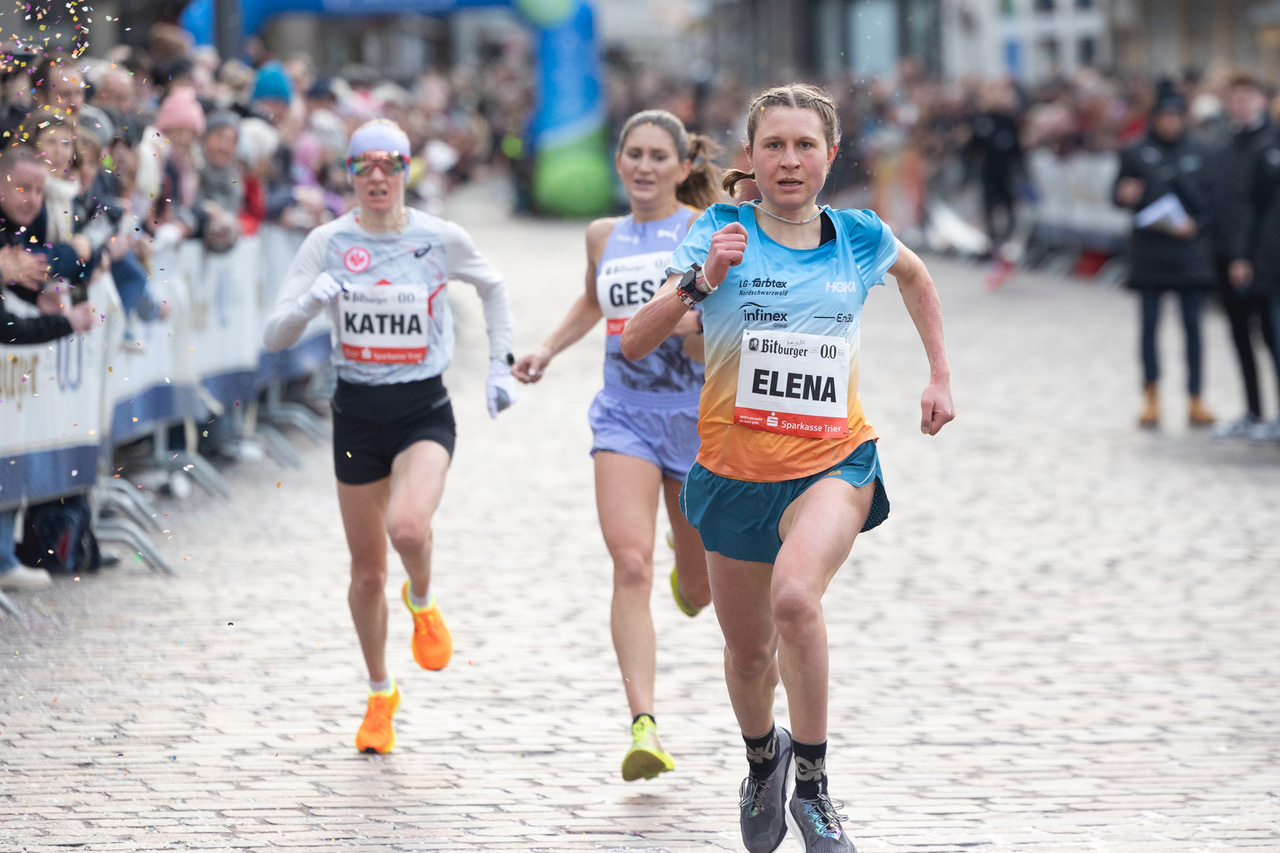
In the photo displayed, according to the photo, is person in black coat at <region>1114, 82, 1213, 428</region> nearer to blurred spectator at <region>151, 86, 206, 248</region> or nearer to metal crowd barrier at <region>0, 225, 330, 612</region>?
metal crowd barrier at <region>0, 225, 330, 612</region>

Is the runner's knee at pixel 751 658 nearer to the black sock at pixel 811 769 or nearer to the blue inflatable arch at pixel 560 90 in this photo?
the black sock at pixel 811 769

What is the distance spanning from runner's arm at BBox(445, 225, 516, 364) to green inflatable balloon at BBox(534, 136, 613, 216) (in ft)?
86.8

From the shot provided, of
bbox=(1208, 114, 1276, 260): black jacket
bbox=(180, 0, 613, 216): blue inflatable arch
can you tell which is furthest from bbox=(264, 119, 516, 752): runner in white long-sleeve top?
bbox=(180, 0, 613, 216): blue inflatable arch

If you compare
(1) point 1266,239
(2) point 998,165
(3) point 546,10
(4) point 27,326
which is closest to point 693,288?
(4) point 27,326

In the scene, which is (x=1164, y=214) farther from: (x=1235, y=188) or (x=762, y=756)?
(x=762, y=756)

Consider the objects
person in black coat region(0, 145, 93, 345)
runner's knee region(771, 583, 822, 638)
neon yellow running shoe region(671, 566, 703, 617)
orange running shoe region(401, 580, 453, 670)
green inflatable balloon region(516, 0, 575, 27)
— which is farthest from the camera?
green inflatable balloon region(516, 0, 575, 27)

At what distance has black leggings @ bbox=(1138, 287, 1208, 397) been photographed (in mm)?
12289

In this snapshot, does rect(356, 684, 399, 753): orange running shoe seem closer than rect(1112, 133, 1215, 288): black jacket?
Yes

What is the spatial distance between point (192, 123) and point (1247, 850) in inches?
296

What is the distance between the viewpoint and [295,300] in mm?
5699

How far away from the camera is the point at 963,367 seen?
1564 centimetres

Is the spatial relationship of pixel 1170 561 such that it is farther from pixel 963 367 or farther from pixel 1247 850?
pixel 963 367

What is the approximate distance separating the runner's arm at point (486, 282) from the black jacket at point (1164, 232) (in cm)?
745

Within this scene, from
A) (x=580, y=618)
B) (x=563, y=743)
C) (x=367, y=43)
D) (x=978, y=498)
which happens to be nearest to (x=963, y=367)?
(x=978, y=498)
